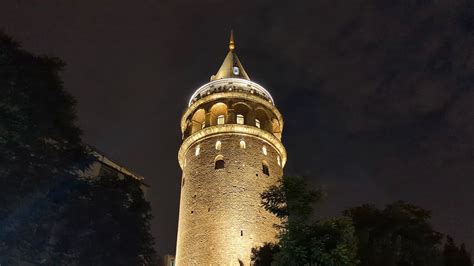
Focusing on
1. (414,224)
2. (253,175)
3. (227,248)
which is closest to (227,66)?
(253,175)

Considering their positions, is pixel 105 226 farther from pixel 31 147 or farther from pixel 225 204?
pixel 225 204

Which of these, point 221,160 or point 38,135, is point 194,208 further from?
point 38,135

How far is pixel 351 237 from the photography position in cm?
1809

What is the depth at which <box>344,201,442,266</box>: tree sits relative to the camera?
22500 millimetres

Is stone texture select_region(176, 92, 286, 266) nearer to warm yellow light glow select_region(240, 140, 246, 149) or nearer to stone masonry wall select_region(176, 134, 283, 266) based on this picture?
stone masonry wall select_region(176, 134, 283, 266)

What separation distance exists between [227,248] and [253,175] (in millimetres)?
4679

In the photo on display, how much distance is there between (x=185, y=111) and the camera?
3350 centimetres

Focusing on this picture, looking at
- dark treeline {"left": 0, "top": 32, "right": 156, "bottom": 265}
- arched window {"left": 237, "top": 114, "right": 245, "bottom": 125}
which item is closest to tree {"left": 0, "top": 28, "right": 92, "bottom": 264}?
dark treeline {"left": 0, "top": 32, "right": 156, "bottom": 265}

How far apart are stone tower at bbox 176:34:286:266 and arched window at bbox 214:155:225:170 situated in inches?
2.2

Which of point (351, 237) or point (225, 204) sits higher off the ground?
point (225, 204)

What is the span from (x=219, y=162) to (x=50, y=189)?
13120mm

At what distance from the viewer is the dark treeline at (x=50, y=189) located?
51.0 ft

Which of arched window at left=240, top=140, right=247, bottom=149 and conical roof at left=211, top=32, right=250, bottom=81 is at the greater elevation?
conical roof at left=211, top=32, right=250, bottom=81

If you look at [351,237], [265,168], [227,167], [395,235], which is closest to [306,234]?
[351,237]
